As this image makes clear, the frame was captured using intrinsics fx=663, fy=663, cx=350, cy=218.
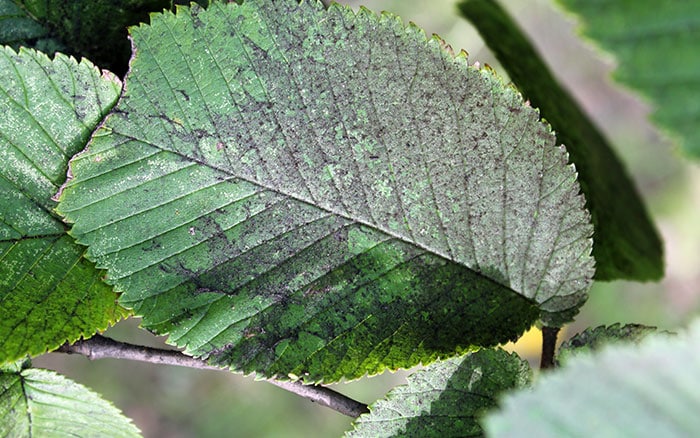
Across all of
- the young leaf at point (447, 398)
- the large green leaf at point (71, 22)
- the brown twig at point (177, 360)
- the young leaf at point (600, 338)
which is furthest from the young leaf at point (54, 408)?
the young leaf at point (600, 338)

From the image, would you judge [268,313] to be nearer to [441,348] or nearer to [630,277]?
[441,348]

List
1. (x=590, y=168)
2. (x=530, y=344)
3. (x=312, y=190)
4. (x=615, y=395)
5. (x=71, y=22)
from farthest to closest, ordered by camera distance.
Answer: (x=530, y=344), (x=590, y=168), (x=71, y=22), (x=312, y=190), (x=615, y=395)

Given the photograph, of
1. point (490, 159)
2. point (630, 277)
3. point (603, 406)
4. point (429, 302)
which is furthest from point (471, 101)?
point (630, 277)

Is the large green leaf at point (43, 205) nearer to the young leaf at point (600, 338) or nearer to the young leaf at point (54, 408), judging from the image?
the young leaf at point (54, 408)

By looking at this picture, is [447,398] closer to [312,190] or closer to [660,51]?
[312,190]

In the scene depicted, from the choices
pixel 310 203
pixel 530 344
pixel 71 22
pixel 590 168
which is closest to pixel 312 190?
pixel 310 203
